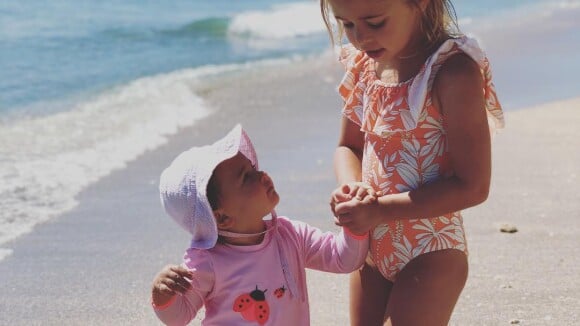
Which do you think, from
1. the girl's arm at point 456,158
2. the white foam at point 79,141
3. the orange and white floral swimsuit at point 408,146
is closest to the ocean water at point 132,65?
the white foam at point 79,141

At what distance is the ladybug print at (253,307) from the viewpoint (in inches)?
114

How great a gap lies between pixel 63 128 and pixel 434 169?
5.47 metres

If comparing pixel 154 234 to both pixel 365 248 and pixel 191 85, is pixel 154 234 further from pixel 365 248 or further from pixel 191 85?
pixel 191 85

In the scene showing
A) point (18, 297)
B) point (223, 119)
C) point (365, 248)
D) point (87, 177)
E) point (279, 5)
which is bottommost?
point (279, 5)

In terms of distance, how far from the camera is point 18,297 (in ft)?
13.9

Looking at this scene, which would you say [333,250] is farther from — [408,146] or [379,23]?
[379,23]

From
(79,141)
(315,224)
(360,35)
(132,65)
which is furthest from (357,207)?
(132,65)

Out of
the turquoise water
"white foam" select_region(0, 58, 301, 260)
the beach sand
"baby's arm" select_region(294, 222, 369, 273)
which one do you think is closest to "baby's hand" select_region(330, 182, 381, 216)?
"baby's arm" select_region(294, 222, 369, 273)

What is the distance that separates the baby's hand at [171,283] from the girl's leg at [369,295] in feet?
1.98

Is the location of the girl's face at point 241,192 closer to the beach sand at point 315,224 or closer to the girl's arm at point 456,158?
the girl's arm at point 456,158

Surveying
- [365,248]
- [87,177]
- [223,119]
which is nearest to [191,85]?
[223,119]

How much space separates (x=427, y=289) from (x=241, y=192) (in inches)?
24.3

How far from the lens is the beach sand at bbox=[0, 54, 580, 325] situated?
13.1 ft

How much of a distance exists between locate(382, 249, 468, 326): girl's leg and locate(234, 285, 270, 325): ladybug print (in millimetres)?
377
